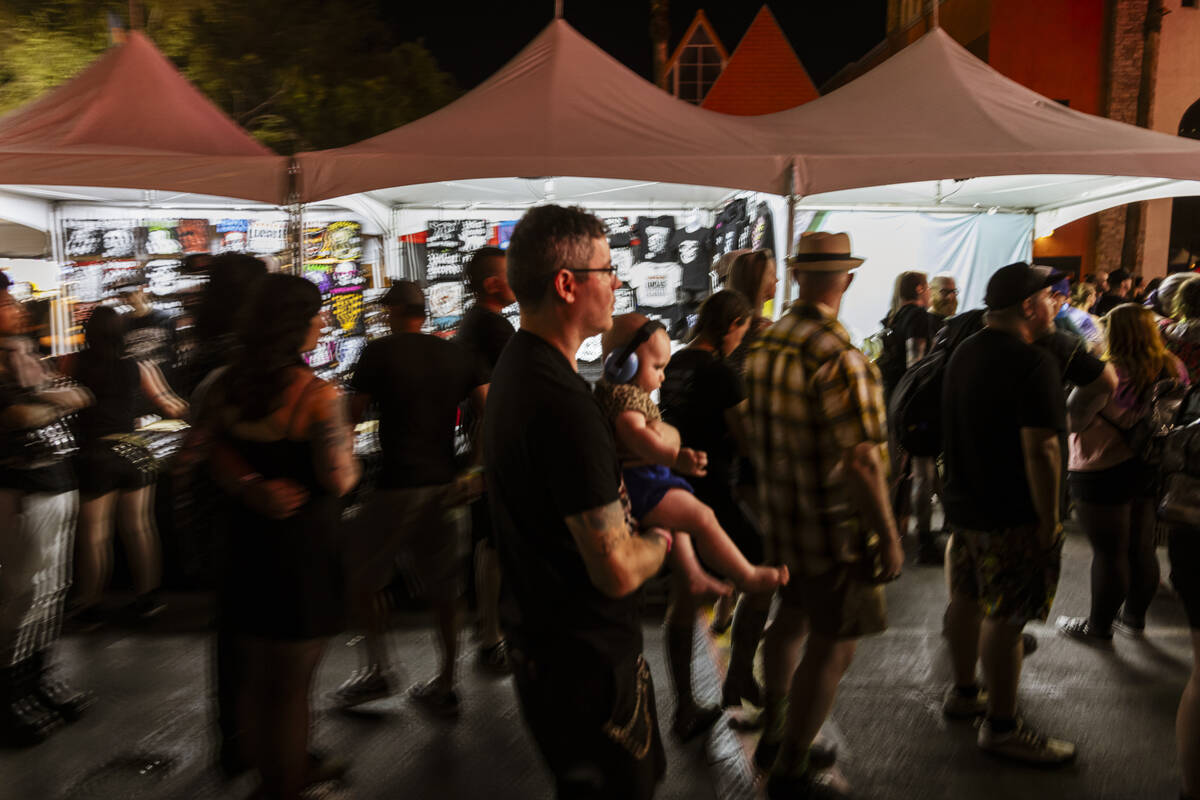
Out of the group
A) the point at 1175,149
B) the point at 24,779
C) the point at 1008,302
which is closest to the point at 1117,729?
the point at 1008,302

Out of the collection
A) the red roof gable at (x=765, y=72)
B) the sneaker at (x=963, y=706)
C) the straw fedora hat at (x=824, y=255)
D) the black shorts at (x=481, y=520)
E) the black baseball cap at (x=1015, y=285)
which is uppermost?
the red roof gable at (x=765, y=72)

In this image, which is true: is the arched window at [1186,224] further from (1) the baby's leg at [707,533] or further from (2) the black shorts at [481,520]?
(1) the baby's leg at [707,533]

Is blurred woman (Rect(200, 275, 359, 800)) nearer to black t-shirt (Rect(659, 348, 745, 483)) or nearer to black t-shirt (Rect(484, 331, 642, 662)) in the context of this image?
black t-shirt (Rect(484, 331, 642, 662))

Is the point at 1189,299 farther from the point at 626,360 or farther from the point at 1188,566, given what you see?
the point at 626,360

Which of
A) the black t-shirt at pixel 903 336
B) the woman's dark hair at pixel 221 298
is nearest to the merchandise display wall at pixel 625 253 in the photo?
the black t-shirt at pixel 903 336

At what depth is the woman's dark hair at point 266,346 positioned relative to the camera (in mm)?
2393

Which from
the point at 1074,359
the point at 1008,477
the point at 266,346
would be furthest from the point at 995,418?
the point at 266,346

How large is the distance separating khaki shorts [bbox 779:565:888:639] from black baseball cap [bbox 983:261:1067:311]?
1.17m

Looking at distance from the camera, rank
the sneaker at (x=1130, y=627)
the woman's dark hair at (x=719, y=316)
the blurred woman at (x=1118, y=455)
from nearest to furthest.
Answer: the woman's dark hair at (x=719, y=316) < the blurred woman at (x=1118, y=455) < the sneaker at (x=1130, y=627)

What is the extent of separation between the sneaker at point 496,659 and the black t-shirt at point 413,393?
1.04 metres

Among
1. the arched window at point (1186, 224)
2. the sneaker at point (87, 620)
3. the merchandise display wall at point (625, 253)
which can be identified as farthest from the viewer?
the arched window at point (1186, 224)

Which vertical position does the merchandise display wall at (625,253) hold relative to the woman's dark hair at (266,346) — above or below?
above

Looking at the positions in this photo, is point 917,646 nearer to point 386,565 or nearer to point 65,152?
point 386,565

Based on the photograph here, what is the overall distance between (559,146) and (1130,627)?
4.30 metres
